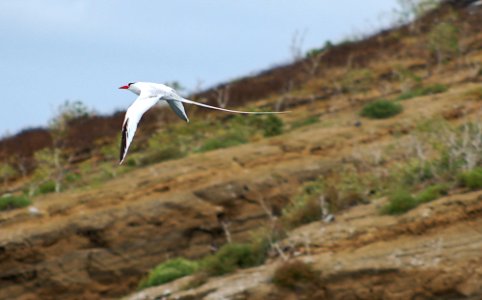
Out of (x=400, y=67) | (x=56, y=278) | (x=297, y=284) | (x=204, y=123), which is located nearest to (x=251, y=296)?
(x=297, y=284)

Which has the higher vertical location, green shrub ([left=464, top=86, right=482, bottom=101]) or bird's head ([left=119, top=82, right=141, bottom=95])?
bird's head ([left=119, top=82, right=141, bottom=95])

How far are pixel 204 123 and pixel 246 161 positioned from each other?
6962 mm

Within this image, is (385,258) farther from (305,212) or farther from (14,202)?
(14,202)

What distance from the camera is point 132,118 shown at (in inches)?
486

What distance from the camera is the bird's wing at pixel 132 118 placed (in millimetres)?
11742

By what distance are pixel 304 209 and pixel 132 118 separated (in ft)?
37.6

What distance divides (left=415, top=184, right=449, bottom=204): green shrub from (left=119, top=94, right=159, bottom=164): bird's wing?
356 inches

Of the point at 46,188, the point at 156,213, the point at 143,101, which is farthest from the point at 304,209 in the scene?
the point at 46,188

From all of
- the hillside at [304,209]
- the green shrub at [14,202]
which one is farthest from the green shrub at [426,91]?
the green shrub at [14,202]

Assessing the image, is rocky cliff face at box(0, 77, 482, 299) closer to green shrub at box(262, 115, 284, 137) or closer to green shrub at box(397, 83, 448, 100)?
green shrub at box(262, 115, 284, 137)

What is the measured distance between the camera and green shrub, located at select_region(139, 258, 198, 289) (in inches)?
944

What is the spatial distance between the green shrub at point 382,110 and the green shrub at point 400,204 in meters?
9.34

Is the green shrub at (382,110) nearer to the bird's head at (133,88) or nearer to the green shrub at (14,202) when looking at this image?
the green shrub at (14,202)

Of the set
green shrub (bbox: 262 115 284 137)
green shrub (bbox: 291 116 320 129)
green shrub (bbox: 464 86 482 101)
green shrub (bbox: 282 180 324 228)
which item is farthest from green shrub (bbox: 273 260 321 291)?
green shrub (bbox: 291 116 320 129)
